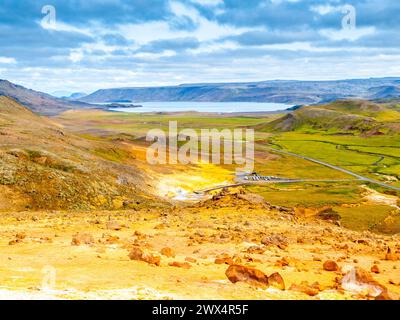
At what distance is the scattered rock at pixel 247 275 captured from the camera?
18.8 meters

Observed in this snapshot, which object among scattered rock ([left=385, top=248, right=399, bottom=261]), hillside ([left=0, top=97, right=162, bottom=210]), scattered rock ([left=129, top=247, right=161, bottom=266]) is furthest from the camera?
hillside ([left=0, top=97, right=162, bottom=210])

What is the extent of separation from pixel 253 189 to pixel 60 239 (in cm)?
8078

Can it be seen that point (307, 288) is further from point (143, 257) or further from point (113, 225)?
point (113, 225)

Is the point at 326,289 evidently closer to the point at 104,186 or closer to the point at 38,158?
the point at 104,186

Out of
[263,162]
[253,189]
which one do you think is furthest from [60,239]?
[263,162]

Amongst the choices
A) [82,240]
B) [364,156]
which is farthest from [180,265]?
[364,156]

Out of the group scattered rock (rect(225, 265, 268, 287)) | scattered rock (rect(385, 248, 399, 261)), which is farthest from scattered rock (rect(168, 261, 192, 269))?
scattered rock (rect(385, 248, 399, 261))

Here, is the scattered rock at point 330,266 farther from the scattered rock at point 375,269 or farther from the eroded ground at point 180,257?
the scattered rock at point 375,269

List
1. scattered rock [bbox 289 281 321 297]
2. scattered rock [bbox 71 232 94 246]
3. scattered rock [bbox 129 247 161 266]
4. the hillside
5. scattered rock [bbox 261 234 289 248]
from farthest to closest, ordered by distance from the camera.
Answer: the hillside → scattered rock [bbox 261 234 289 248] → scattered rock [bbox 71 232 94 246] → scattered rock [bbox 129 247 161 266] → scattered rock [bbox 289 281 321 297]

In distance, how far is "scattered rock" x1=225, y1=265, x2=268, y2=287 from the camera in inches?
742

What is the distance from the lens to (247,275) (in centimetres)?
1936

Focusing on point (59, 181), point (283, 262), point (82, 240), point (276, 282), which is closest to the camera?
point (276, 282)

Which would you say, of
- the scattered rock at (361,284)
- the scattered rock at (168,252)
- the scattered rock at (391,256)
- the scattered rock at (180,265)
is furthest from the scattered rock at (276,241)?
the scattered rock at (361,284)

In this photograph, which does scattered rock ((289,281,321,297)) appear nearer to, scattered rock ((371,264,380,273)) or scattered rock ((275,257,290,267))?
scattered rock ((275,257,290,267))
